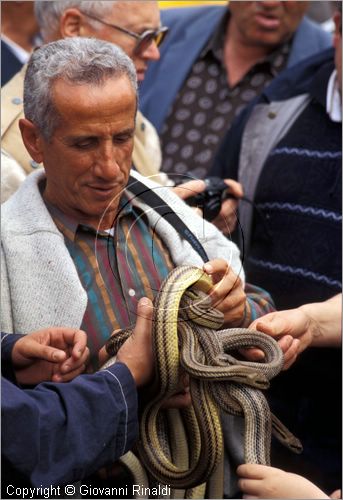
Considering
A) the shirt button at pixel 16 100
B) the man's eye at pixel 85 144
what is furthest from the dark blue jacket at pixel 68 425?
the shirt button at pixel 16 100

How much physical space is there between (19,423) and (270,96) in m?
2.38

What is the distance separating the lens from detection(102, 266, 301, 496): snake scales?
282 cm

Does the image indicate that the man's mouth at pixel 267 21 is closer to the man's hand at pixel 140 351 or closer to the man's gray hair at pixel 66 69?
the man's gray hair at pixel 66 69

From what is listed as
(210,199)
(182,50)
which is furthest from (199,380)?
(182,50)

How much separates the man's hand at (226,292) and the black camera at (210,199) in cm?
51

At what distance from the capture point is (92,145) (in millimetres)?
2998

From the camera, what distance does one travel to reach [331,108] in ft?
14.2

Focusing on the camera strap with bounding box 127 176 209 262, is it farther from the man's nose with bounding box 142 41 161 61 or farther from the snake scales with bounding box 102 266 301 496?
the man's nose with bounding box 142 41 161 61

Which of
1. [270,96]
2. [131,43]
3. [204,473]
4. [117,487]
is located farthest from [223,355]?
[270,96]

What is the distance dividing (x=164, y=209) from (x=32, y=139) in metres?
0.46

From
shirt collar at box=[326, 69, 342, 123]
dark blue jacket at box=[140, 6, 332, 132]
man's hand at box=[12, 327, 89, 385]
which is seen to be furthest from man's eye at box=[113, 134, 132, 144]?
dark blue jacket at box=[140, 6, 332, 132]

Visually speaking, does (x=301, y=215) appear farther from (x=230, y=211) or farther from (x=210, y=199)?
(x=210, y=199)

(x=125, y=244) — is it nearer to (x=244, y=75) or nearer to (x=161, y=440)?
(x=161, y=440)

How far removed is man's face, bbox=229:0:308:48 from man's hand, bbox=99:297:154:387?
2.82 m
